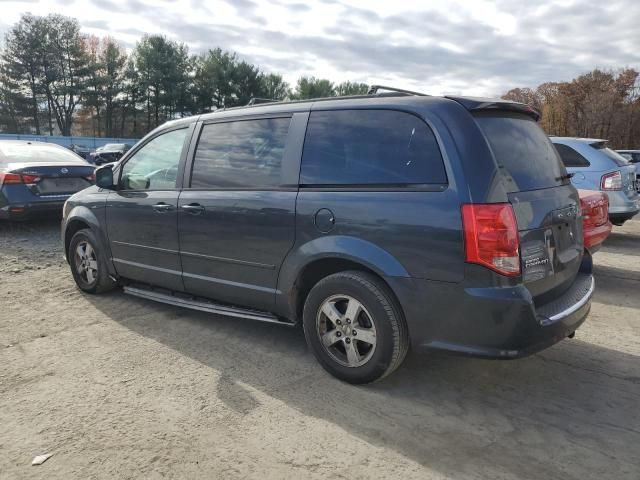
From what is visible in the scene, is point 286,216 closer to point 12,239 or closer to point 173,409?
point 173,409

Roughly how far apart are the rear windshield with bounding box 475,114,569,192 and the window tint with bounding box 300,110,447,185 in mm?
383

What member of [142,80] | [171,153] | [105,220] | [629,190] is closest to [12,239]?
[105,220]

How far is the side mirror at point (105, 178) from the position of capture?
194 inches

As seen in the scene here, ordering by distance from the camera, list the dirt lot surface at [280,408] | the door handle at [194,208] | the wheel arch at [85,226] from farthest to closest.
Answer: the wheel arch at [85,226] → the door handle at [194,208] → the dirt lot surface at [280,408]

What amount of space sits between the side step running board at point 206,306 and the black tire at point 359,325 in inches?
17.1

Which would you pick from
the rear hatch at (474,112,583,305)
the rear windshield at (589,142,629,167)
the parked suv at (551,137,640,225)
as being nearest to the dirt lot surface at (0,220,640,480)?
the rear hatch at (474,112,583,305)

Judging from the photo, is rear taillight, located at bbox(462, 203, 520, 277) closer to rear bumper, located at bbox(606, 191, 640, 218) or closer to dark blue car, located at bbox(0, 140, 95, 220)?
rear bumper, located at bbox(606, 191, 640, 218)

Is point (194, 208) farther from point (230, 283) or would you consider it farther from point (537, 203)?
point (537, 203)

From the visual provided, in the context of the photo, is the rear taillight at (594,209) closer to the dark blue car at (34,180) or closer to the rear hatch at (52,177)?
the rear hatch at (52,177)

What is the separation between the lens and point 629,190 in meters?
8.09

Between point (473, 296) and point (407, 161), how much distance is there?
2.90 feet

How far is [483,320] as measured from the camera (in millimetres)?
2838

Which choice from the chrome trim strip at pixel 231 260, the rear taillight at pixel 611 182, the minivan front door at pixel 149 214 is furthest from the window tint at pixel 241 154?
the rear taillight at pixel 611 182

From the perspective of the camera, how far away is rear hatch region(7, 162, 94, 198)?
7.80m
